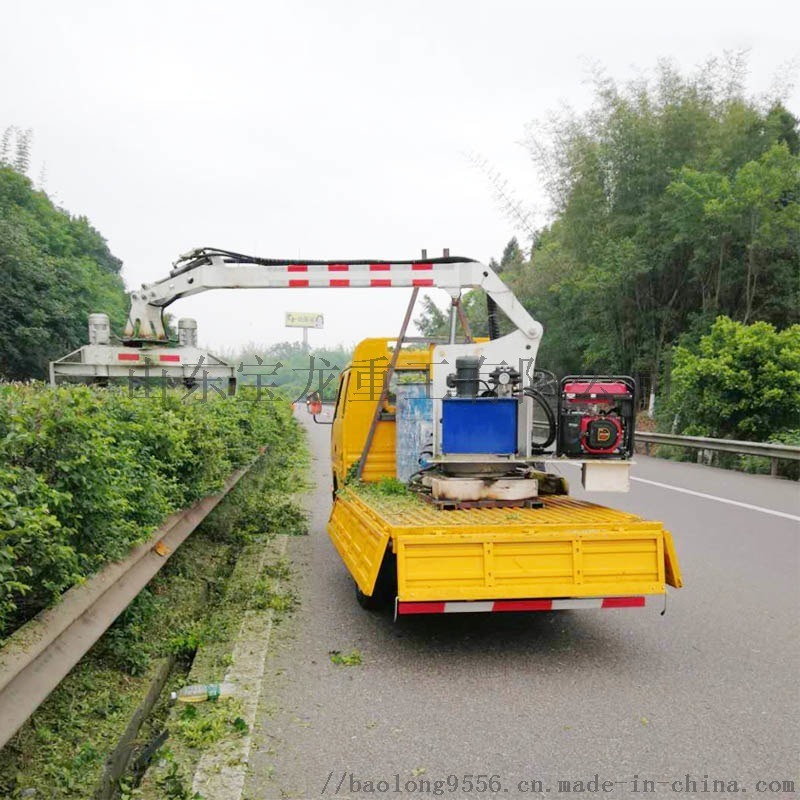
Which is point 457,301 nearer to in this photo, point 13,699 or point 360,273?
point 360,273

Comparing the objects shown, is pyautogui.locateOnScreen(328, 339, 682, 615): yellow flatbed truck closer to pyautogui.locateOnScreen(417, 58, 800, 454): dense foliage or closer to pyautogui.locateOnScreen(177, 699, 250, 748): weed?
pyautogui.locateOnScreen(177, 699, 250, 748): weed

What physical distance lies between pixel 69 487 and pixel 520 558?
275 centimetres

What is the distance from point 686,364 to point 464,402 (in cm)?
1594

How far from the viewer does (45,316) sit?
33969 mm

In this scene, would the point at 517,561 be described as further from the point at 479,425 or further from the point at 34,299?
the point at 34,299

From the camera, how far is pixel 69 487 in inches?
145

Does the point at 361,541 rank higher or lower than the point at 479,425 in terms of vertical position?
lower

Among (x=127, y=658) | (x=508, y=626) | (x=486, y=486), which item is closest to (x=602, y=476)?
(x=486, y=486)

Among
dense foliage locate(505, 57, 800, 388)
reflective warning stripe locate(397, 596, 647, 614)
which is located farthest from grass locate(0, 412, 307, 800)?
dense foliage locate(505, 57, 800, 388)

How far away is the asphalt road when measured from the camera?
11.7 ft

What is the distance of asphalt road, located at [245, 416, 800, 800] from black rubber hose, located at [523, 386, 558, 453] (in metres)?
1.40

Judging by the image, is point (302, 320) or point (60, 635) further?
point (302, 320)

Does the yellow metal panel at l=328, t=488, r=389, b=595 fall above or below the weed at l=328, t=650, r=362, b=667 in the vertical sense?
above

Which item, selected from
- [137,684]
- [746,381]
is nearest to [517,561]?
[137,684]
